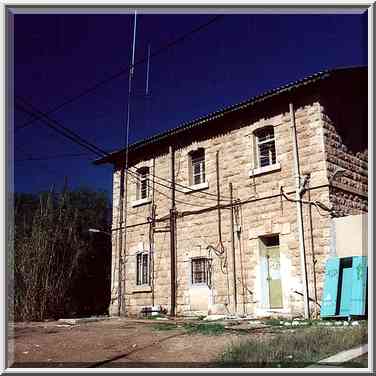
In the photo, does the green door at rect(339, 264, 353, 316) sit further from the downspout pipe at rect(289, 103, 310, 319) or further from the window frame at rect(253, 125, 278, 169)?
the window frame at rect(253, 125, 278, 169)

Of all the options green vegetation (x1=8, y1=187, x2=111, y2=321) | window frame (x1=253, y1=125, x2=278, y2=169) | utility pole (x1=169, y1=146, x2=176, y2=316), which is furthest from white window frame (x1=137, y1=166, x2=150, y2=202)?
window frame (x1=253, y1=125, x2=278, y2=169)

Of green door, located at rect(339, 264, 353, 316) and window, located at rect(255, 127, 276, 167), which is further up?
window, located at rect(255, 127, 276, 167)

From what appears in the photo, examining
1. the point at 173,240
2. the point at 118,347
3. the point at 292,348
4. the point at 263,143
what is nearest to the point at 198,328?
the point at 118,347

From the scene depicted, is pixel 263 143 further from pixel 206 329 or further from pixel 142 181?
pixel 206 329

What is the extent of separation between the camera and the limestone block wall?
10156 mm

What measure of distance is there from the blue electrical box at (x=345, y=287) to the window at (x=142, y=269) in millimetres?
5860

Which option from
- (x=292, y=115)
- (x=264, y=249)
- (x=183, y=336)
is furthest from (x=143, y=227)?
(x=183, y=336)

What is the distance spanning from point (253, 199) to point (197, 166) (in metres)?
2.35

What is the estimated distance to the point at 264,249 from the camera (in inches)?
427

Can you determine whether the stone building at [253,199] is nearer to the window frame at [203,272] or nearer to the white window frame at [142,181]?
the window frame at [203,272]

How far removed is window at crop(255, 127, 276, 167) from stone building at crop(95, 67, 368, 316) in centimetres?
3

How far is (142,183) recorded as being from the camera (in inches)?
555

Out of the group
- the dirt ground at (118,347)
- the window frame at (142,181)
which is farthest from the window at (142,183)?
the dirt ground at (118,347)

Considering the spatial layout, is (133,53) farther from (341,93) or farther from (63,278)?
(63,278)
